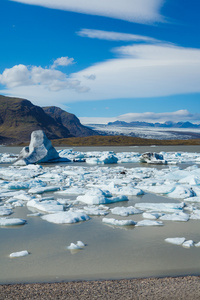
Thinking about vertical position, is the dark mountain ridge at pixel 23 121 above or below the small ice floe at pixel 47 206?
above

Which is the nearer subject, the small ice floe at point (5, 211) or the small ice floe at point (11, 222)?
the small ice floe at point (11, 222)

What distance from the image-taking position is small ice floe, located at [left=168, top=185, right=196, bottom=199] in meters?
8.19

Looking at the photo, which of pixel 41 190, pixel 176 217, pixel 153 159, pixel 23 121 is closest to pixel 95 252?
pixel 176 217

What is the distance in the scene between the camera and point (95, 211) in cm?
639

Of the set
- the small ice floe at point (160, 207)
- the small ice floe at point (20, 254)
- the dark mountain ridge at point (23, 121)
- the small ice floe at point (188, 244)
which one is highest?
the dark mountain ridge at point (23, 121)

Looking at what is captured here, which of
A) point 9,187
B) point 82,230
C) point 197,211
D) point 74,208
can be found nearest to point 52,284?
point 82,230

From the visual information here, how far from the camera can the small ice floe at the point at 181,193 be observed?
819 centimetres

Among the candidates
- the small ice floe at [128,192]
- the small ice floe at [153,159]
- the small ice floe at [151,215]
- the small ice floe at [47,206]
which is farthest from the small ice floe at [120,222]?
the small ice floe at [153,159]

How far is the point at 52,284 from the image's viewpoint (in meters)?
3.18

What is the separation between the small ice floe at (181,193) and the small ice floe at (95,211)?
259 centimetres

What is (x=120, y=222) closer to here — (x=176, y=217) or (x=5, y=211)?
(x=176, y=217)

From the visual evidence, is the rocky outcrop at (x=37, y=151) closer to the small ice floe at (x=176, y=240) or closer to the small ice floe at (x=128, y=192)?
the small ice floe at (x=128, y=192)

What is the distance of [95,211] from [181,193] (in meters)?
3.14

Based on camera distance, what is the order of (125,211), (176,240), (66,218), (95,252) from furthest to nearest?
(125,211), (66,218), (176,240), (95,252)
